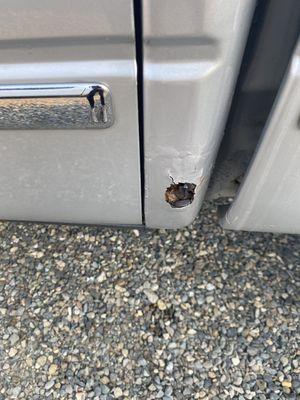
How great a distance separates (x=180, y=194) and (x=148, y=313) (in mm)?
705

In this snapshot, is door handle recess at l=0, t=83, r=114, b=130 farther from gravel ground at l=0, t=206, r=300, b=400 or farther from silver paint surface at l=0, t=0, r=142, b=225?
gravel ground at l=0, t=206, r=300, b=400

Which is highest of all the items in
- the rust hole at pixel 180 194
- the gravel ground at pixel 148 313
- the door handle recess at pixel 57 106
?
the door handle recess at pixel 57 106

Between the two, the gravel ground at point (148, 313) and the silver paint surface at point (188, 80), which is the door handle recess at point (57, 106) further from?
the gravel ground at point (148, 313)

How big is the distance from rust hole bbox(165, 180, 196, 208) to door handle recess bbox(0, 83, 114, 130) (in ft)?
0.99

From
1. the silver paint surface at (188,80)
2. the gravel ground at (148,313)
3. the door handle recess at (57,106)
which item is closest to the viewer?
the silver paint surface at (188,80)

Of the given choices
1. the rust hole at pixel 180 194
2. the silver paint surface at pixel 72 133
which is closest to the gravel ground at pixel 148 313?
the silver paint surface at pixel 72 133

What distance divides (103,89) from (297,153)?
53cm

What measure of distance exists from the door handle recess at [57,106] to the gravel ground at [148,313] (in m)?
0.96

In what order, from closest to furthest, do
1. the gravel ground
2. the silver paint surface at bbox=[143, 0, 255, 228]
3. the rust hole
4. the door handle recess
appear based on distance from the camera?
1. the silver paint surface at bbox=[143, 0, 255, 228]
2. the door handle recess
3. the rust hole
4. the gravel ground

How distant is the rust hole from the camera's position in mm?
1285

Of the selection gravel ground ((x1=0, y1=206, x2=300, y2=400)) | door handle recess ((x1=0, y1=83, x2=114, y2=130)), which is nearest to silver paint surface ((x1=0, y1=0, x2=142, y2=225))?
door handle recess ((x1=0, y1=83, x2=114, y2=130))

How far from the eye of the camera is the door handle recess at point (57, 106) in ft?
3.38

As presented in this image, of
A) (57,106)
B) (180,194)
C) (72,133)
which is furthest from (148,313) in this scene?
(57,106)

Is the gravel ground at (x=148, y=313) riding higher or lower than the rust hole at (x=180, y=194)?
lower
